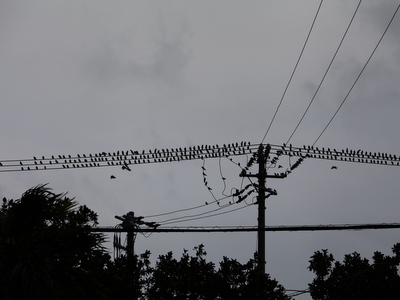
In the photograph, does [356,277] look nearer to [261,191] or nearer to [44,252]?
[261,191]

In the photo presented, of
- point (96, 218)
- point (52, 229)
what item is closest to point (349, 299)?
point (96, 218)

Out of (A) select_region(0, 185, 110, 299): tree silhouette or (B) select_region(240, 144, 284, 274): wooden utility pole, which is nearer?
(A) select_region(0, 185, 110, 299): tree silhouette

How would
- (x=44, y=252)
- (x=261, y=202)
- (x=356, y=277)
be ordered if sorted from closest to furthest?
(x=44, y=252)
(x=356, y=277)
(x=261, y=202)

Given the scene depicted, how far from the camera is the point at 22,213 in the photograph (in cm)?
1384

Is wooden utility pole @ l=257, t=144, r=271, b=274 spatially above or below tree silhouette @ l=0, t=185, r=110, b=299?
above

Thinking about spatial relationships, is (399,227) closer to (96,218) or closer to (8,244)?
(96,218)

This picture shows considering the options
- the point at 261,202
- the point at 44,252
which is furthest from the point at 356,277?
the point at 44,252

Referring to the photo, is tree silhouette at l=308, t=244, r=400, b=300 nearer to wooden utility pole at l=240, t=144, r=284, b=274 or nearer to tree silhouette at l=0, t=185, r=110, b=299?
wooden utility pole at l=240, t=144, r=284, b=274

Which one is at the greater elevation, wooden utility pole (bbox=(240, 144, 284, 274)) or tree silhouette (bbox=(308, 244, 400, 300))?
wooden utility pole (bbox=(240, 144, 284, 274))

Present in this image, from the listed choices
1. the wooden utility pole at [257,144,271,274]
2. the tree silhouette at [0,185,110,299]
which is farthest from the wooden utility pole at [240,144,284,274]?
the tree silhouette at [0,185,110,299]

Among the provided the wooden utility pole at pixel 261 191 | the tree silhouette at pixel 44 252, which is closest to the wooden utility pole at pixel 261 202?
the wooden utility pole at pixel 261 191

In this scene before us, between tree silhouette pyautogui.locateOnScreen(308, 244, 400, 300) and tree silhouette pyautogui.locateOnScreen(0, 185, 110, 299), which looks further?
tree silhouette pyautogui.locateOnScreen(308, 244, 400, 300)

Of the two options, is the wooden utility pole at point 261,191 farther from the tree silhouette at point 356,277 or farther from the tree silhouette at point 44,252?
the tree silhouette at point 44,252

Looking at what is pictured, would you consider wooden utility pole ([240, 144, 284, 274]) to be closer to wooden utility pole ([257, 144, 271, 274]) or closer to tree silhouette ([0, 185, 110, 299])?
wooden utility pole ([257, 144, 271, 274])
